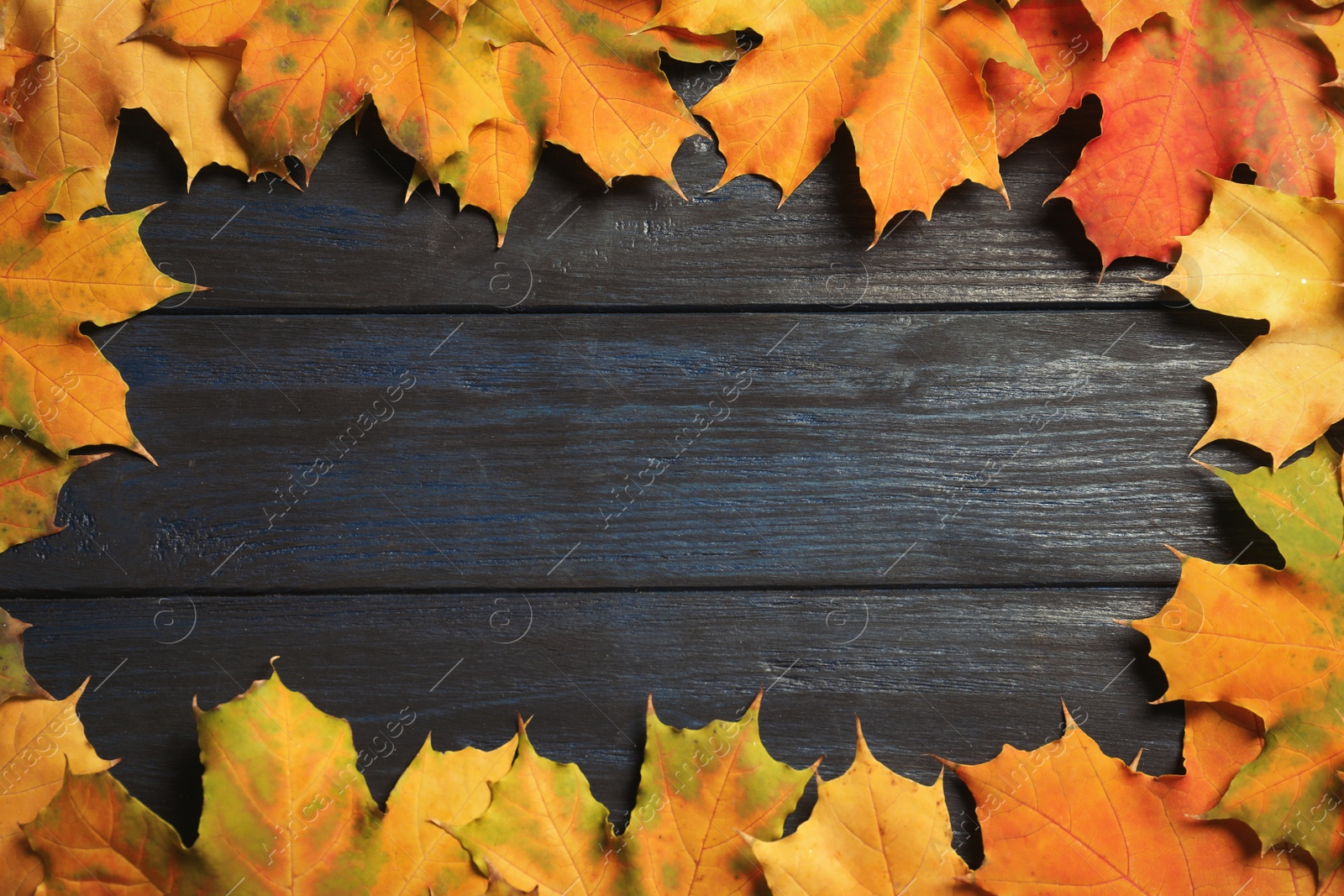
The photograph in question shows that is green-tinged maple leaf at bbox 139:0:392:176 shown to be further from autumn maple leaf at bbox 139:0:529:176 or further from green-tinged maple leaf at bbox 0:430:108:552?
green-tinged maple leaf at bbox 0:430:108:552

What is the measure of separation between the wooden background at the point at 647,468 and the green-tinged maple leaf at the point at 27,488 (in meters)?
0.02

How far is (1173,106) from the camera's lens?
64cm

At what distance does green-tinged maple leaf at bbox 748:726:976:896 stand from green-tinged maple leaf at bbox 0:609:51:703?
21.2 inches

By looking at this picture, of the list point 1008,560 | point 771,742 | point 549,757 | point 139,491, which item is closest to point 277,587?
point 139,491

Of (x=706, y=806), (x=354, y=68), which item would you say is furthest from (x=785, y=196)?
(x=706, y=806)

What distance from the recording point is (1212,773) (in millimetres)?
632

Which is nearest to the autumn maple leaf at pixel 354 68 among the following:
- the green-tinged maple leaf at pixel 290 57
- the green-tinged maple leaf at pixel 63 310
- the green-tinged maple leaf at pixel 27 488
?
the green-tinged maple leaf at pixel 290 57

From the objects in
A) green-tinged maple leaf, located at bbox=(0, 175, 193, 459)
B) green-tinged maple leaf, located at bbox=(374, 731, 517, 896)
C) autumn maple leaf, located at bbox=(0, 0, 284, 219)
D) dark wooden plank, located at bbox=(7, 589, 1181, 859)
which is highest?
autumn maple leaf, located at bbox=(0, 0, 284, 219)

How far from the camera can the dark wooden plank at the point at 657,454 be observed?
644 millimetres

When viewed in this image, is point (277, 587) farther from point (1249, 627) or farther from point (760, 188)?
point (1249, 627)

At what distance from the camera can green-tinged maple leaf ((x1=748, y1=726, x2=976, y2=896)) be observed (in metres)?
0.60

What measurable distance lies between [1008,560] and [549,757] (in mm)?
388

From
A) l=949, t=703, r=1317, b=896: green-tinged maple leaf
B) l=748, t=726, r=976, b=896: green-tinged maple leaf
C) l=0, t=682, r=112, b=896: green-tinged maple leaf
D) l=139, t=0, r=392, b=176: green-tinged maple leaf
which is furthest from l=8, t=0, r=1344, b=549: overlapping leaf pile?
l=748, t=726, r=976, b=896: green-tinged maple leaf

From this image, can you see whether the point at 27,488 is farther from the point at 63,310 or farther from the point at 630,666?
the point at 630,666
